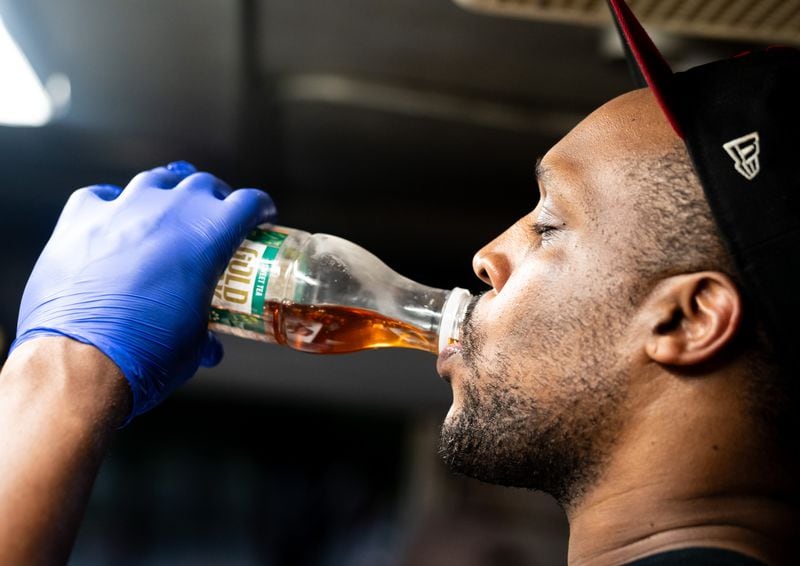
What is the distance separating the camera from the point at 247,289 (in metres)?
1.35

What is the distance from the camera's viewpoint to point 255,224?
4.58 feet

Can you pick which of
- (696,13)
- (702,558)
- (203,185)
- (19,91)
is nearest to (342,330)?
(203,185)

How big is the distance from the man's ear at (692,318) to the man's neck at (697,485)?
0.14 ft

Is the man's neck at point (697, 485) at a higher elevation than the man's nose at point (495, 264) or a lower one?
lower

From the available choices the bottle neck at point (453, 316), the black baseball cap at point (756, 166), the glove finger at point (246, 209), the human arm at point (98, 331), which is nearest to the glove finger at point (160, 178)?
the human arm at point (98, 331)

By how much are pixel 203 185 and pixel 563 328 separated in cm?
57

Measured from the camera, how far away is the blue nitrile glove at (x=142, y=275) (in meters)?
1.21

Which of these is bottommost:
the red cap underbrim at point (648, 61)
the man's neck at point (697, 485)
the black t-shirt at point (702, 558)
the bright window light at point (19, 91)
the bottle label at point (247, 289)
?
the black t-shirt at point (702, 558)

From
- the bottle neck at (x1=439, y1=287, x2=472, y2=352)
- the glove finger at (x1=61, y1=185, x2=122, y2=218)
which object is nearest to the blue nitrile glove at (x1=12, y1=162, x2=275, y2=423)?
the glove finger at (x1=61, y1=185, x2=122, y2=218)

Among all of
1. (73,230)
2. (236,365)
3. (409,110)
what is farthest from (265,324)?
(236,365)

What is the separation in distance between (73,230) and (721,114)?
863 millimetres

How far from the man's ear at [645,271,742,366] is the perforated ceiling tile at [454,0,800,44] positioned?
2.28 feet

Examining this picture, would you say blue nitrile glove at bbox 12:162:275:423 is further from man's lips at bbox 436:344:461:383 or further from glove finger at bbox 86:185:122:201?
man's lips at bbox 436:344:461:383

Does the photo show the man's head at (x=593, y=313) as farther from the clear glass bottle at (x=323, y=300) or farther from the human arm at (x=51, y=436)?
the human arm at (x=51, y=436)
